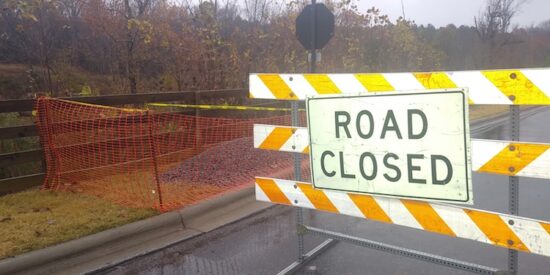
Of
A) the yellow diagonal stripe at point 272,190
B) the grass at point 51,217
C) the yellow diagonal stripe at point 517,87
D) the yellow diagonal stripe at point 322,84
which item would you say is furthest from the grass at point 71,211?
the yellow diagonal stripe at point 517,87

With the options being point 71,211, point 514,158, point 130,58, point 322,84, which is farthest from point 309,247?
point 130,58

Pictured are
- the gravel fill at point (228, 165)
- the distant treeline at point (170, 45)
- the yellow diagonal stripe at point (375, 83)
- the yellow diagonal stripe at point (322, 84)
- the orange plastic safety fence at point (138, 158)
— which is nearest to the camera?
the yellow diagonal stripe at point (375, 83)

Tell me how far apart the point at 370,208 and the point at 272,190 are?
101 centimetres

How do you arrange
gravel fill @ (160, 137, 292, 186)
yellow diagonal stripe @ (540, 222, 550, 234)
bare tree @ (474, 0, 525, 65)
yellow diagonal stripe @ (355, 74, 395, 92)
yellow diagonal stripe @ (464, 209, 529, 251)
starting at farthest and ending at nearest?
bare tree @ (474, 0, 525, 65) → gravel fill @ (160, 137, 292, 186) → yellow diagonal stripe @ (355, 74, 395, 92) → yellow diagonal stripe @ (464, 209, 529, 251) → yellow diagonal stripe @ (540, 222, 550, 234)

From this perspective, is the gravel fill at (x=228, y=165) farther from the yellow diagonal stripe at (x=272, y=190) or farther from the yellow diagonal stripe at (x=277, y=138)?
the yellow diagonal stripe at (x=277, y=138)

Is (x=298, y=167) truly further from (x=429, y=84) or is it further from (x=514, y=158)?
(x=514, y=158)

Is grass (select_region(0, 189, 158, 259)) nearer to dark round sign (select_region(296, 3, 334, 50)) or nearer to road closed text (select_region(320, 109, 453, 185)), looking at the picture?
road closed text (select_region(320, 109, 453, 185))

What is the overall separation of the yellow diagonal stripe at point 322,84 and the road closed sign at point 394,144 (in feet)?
0.45

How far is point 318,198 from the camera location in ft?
13.0

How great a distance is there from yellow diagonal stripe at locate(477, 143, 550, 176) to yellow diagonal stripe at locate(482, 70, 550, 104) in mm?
289

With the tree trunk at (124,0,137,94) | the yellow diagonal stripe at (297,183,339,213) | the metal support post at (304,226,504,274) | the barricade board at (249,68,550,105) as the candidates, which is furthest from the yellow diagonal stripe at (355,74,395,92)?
the tree trunk at (124,0,137,94)

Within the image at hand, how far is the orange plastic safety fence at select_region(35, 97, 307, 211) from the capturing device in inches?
279

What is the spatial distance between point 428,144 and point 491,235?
28.9 inches

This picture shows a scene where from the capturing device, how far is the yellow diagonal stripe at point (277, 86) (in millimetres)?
4137
